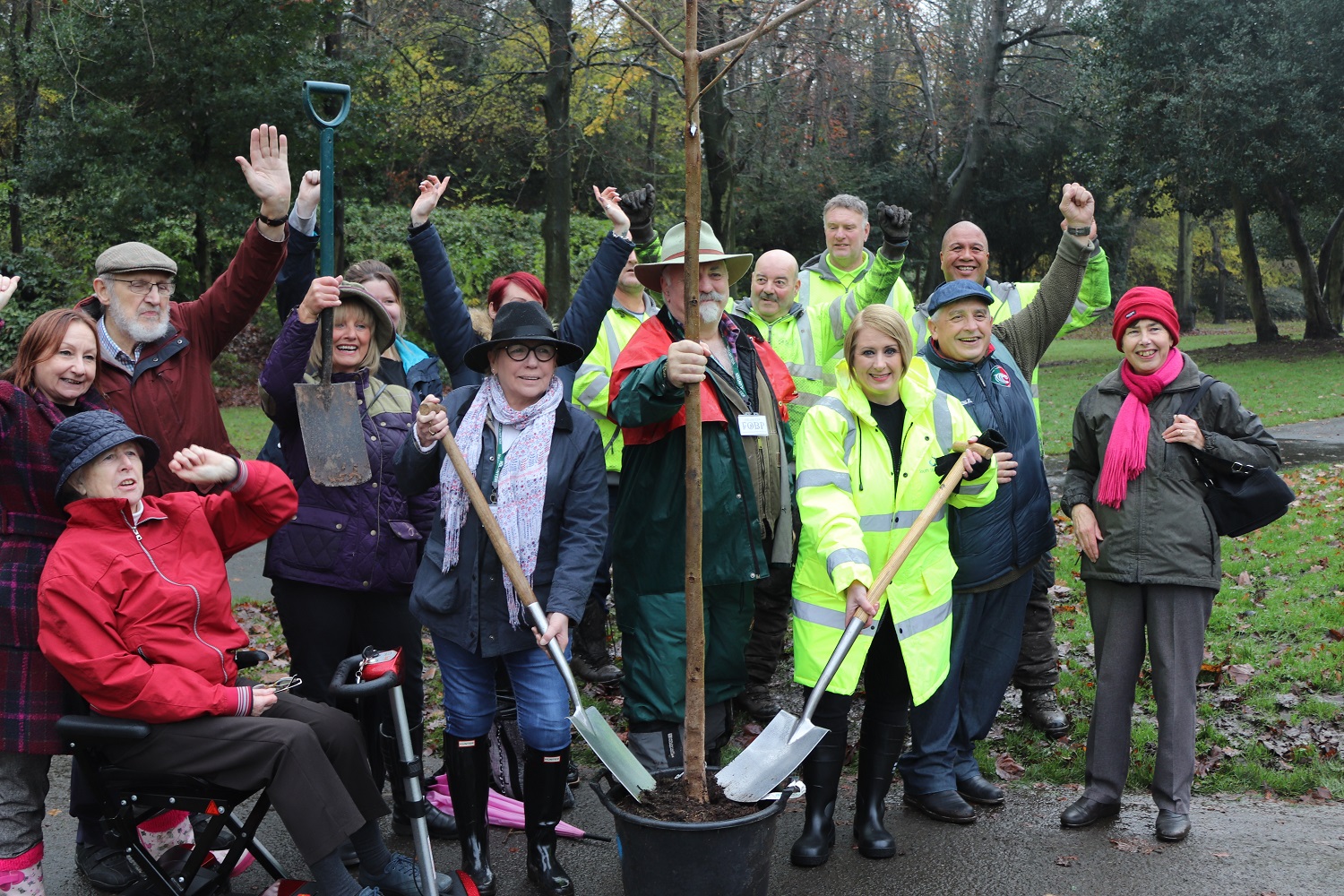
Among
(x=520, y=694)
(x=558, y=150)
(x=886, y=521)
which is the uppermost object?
(x=558, y=150)

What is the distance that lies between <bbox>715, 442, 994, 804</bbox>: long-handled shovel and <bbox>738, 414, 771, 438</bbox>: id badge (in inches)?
25.8

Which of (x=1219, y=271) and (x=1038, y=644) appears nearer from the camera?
(x=1038, y=644)

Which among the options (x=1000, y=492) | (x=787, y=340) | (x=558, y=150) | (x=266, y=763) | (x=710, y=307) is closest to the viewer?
(x=266, y=763)

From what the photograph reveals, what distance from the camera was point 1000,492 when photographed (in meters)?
4.59

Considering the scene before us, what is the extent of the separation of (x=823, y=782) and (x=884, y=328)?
1685mm

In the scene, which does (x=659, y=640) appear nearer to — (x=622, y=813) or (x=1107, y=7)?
(x=622, y=813)

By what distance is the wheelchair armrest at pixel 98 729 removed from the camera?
11.3 ft

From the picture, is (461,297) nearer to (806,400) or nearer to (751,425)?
(751,425)

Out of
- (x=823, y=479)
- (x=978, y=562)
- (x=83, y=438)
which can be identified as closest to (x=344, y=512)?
(x=83, y=438)

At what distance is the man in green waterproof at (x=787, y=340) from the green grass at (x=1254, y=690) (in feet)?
3.72

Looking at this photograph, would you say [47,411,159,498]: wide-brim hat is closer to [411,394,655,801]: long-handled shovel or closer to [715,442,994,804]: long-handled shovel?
[411,394,655,801]: long-handled shovel

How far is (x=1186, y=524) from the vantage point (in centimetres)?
424

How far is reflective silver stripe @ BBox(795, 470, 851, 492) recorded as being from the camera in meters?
4.17

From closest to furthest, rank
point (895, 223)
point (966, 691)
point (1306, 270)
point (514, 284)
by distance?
point (966, 691), point (895, 223), point (514, 284), point (1306, 270)
